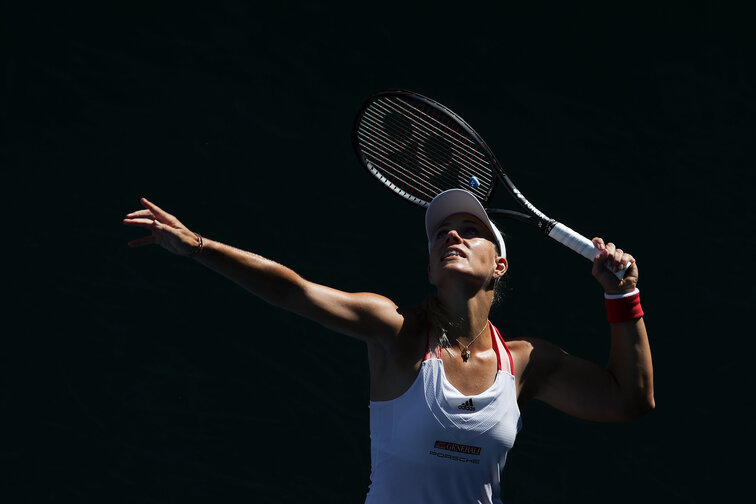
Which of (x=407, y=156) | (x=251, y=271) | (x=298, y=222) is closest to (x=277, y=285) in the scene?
(x=251, y=271)

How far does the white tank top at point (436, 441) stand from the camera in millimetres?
3035

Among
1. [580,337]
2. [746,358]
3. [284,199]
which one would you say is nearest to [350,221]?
[284,199]

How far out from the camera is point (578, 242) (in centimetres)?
334

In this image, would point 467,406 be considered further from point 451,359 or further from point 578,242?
point 578,242

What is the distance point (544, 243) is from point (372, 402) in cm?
155

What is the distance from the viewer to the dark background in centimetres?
439

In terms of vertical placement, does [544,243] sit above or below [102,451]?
above

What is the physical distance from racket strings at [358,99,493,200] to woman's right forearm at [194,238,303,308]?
89cm

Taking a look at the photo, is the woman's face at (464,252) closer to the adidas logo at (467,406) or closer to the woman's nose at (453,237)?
the woman's nose at (453,237)

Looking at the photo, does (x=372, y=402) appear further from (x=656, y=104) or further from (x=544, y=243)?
(x=656, y=104)

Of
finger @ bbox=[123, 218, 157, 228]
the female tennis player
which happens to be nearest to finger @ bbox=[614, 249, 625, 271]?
the female tennis player

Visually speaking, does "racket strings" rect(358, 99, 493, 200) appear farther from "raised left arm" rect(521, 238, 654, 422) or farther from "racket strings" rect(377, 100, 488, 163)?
"raised left arm" rect(521, 238, 654, 422)

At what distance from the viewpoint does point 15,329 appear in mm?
4445

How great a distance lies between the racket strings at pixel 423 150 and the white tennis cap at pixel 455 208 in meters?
0.34
